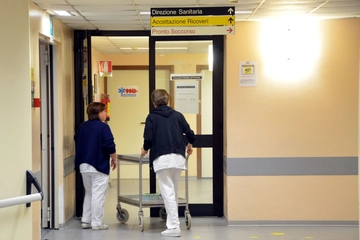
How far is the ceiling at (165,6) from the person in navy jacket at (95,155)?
3.46ft

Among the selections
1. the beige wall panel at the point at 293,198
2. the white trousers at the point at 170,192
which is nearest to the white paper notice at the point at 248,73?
the beige wall panel at the point at 293,198

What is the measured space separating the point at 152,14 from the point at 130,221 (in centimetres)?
280

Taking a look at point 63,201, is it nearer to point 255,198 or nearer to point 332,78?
point 255,198

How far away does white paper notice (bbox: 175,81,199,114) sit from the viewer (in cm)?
711

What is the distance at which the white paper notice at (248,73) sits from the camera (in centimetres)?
653

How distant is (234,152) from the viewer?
21.6 feet

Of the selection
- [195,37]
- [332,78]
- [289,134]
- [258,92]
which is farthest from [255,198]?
[195,37]

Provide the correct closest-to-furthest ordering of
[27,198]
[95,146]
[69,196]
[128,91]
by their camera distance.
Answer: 1. [27,198]
2. [95,146]
3. [69,196]
4. [128,91]

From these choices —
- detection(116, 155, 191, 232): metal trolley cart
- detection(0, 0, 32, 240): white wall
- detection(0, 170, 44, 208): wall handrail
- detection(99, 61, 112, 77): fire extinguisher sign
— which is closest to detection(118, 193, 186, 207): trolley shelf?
detection(116, 155, 191, 232): metal trolley cart

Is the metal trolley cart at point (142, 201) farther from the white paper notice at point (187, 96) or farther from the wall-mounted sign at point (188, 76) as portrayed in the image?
the wall-mounted sign at point (188, 76)

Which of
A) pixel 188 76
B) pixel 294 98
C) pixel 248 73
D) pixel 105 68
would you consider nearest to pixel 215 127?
pixel 188 76

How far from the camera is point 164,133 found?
19.7ft

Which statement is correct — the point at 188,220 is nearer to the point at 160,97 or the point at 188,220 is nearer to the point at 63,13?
the point at 160,97

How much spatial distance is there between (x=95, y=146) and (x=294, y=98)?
2.44 meters
